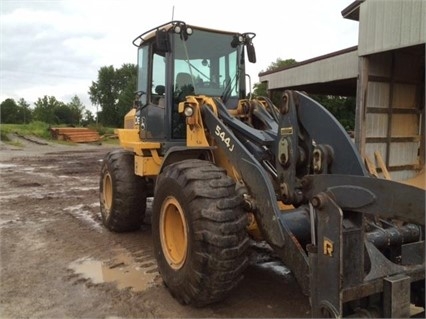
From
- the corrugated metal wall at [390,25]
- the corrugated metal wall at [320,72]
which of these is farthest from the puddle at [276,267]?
the corrugated metal wall at [320,72]

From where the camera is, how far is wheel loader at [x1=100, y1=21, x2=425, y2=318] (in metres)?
2.58

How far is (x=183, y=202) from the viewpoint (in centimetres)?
358

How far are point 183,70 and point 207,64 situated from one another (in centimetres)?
33

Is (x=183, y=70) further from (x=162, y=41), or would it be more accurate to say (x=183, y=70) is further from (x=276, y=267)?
(x=276, y=267)

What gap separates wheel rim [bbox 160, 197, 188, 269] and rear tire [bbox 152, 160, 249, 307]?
132mm

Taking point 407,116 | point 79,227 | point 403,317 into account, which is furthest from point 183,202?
point 407,116

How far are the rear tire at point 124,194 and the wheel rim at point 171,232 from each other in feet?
6.24

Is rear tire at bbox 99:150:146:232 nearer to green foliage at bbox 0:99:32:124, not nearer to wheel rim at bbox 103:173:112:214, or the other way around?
wheel rim at bbox 103:173:112:214

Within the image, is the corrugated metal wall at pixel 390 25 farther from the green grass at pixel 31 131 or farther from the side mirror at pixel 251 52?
the green grass at pixel 31 131

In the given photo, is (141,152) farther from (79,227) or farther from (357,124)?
(357,124)

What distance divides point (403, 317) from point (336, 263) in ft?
1.71

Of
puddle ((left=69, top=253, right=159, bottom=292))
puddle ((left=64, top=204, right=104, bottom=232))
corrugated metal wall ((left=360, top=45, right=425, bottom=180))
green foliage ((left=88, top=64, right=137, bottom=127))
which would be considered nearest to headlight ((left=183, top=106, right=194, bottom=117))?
puddle ((left=69, top=253, right=159, bottom=292))

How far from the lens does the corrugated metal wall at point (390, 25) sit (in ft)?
26.9

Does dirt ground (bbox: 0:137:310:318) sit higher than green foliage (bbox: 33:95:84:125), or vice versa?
green foliage (bbox: 33:95:84:125)
